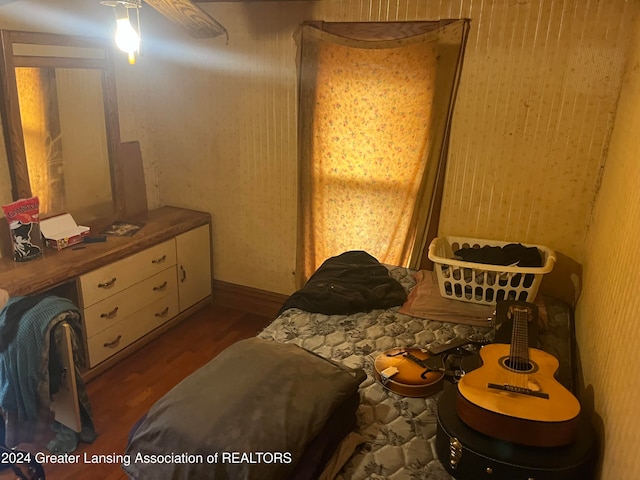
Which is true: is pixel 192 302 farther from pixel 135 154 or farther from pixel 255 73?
pixel 255 73

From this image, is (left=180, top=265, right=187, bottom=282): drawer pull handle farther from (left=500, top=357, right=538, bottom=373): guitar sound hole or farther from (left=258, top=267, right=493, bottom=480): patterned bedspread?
(left=500, top=357, right=538, bottom=373): guitar sound hole

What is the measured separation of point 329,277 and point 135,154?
1.67 metres

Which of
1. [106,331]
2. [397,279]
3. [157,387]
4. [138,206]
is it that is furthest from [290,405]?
[138,206]

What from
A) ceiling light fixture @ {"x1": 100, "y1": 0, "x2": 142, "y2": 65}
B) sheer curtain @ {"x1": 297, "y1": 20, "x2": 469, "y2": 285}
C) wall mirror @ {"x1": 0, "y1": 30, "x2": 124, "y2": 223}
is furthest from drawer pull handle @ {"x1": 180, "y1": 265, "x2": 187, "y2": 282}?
ceiling light fixture @ {"x1": 100, "y1": 0, "x2": 142, "y2": 65}

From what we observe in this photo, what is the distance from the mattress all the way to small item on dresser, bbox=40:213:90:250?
51.6 inches

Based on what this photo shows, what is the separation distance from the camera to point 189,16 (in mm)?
2332

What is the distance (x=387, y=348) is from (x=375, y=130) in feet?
4.28

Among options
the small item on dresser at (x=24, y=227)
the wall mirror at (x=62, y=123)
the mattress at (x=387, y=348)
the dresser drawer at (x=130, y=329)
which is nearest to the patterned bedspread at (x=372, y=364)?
the mattress at (x=387, y=348)

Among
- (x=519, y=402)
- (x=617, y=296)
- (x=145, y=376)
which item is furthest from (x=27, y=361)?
(x=617, y=296)

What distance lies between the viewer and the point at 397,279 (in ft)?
8.61

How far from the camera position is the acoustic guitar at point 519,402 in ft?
4.26

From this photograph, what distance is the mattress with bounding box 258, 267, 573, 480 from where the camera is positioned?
1.40 m

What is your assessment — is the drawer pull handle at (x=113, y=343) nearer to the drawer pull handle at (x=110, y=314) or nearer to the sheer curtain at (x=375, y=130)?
the drawer pull handle at (x=110, y=314)

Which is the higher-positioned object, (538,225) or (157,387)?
(538,225)
